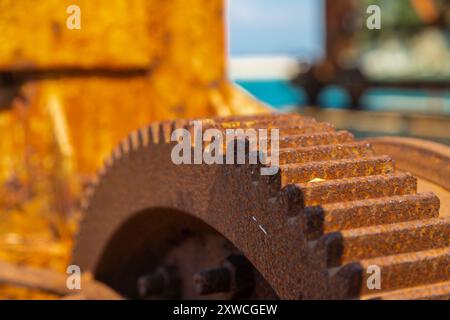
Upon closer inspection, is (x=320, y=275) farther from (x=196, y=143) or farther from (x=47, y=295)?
(x=47, y=295)

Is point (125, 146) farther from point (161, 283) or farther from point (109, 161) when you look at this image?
point (161, 283)

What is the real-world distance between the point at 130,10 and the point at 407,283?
80.0 inches

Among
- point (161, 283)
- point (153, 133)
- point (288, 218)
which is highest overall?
point (153, 133)

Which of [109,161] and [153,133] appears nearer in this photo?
[153,133]

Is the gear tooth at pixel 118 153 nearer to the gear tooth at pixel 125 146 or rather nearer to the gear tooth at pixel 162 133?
the gear tooth at pixel 125 146

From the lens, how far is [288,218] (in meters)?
1.34

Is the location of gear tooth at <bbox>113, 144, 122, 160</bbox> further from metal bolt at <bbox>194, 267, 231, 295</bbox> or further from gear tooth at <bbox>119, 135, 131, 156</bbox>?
metal bolt at <bbox>194, 267, 231, 295</bbox>

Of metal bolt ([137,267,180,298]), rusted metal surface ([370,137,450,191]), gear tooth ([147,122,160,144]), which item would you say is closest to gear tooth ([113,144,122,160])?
gear tooth ([147,122,160,144])

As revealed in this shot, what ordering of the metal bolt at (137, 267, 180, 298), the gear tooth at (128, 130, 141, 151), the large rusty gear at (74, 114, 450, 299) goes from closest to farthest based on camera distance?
the large rusty gear at (74, 114, 450, 299) < the gear tooth at (128, 130, 141, 151) < the metal bolt at (137, 267, 180, 298)

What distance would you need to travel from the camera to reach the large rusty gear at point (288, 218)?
4.25 feet

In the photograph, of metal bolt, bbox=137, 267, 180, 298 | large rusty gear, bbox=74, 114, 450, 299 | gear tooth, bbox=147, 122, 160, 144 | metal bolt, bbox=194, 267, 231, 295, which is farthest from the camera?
metal bolt, bbox=137, 267, 180, 298

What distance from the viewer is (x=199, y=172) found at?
159cm

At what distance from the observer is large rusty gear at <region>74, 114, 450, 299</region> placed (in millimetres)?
1296

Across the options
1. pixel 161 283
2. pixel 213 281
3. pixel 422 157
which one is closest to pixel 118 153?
pixel 161 283
